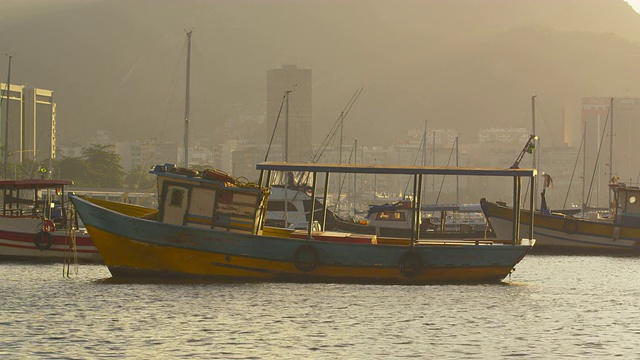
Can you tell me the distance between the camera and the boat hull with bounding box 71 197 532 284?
51031 millimetres

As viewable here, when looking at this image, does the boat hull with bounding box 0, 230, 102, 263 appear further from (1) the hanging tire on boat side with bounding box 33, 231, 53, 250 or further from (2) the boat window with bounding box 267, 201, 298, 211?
(2) the boat window with bounding box 267, 201, 298, 211

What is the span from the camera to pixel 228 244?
167 ft

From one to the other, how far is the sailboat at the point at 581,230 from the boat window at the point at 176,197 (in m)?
34.8

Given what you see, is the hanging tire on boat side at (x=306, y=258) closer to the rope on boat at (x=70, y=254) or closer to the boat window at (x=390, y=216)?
the rope on boat at (x=70, y=254)

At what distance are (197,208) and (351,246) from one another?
617 cm

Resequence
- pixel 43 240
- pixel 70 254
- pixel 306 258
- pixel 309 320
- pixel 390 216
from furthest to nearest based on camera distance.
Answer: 1. pixel 390 216
2. pixel 43 240
3. pixel 70 254
4. pixel 306 258
5. pixel 309 320

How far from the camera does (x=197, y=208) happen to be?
5122 cm

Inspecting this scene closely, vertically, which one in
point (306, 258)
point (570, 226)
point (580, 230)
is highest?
point (570, 226)

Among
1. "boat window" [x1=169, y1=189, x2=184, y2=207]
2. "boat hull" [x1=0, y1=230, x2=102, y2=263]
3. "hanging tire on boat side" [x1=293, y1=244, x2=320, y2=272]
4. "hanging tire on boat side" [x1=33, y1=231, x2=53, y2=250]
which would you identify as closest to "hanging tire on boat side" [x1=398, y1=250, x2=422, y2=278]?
"hanging tire on boat side" [x1=293, y1=244, x2=320, y2=272]

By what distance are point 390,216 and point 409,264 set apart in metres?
34.5

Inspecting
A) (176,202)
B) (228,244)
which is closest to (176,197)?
(176,202)

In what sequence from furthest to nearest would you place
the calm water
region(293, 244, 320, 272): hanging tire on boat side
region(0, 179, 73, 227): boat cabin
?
1. region(0, 179, 73, 227): boat cabin
2. region(293, 244, 320, 272): hanging tire on boat side
3. the calm water

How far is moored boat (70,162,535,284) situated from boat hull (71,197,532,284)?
0.13ft

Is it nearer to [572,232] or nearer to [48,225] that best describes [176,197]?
[48,225]
